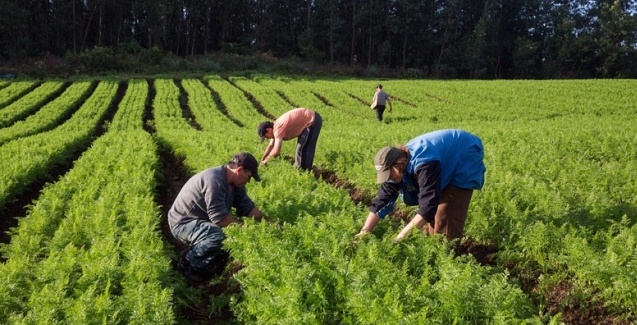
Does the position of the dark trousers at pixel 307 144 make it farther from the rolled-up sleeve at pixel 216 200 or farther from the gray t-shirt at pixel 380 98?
the gray t-shirt at pixel 380 98

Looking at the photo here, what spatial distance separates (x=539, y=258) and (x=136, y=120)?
937 inches

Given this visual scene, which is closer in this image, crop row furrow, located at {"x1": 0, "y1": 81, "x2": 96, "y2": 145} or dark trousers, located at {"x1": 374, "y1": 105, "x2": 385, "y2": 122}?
crop row furrow, located at {"x1": 0, "y1": 81, "x2": 96, "y2": 145}

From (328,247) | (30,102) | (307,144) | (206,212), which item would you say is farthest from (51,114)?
(328,247)

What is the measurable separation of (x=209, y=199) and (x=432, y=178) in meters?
2.78

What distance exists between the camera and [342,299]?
14.5 ft

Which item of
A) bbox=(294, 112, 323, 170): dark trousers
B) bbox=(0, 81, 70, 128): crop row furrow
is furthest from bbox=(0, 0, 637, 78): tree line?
bbox=(294, 112, 323, 170): dark trousers

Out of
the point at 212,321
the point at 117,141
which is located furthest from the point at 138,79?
the point at 212,321

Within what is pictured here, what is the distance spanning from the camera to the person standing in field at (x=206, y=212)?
591cm

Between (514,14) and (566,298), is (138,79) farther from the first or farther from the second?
(514,14)

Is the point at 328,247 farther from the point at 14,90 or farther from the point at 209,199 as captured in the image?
the point at 14,90

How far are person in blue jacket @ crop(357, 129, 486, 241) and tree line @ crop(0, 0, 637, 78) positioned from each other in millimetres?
54526

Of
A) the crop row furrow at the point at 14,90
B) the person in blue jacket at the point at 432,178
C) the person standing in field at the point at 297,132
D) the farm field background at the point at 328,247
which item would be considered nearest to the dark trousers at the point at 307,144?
the person standing in field at the point at 297,132

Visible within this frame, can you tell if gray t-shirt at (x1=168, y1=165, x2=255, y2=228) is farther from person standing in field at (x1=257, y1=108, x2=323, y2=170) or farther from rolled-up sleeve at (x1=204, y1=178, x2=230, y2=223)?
person standing in field at (x1=257, y1=108, x2=323, y2=170)

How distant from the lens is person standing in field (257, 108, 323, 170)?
31.2 ft
